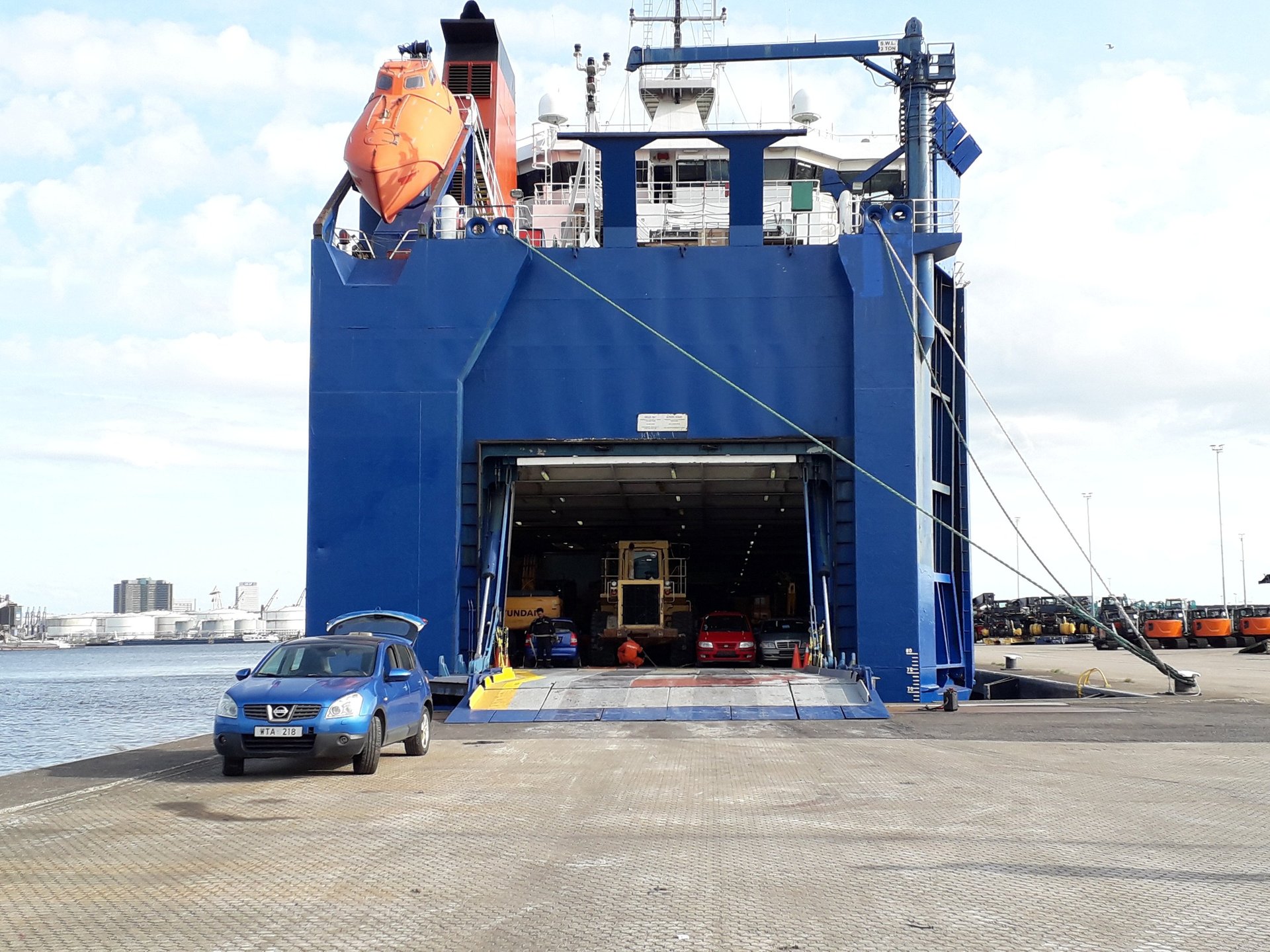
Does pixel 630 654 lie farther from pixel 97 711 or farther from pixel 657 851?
pixel 97 711

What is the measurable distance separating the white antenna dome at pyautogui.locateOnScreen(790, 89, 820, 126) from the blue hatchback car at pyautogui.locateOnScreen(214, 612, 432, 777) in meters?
21.2

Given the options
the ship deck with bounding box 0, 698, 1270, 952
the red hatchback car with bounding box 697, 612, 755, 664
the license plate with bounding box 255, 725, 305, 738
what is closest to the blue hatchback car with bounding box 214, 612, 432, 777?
the license plate with bounding box 255, 725, 305, 738

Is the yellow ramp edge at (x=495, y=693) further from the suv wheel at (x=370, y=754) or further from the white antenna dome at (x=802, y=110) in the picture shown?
the white antenna dome at (x=802, y=110)

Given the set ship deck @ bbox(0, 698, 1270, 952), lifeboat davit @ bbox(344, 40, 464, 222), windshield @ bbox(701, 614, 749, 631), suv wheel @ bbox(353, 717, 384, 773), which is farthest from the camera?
windshield @ bbox(701, 614, 749, 631)

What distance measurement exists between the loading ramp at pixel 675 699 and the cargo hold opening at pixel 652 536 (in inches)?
182

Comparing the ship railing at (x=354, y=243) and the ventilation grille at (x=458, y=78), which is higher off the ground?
the ventilation grille at (x=458, y=78)

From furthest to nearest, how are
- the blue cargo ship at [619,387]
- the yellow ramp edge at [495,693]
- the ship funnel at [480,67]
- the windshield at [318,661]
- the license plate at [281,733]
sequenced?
the ship funnel at [480,67]
the blue cargo ship at [619,387]
the yellow ramp edge at [495,693]
the windshield at [318,661]
the license plate at [281,733]

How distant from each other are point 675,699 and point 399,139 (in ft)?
37.9

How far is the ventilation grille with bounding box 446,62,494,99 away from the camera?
30203 mm

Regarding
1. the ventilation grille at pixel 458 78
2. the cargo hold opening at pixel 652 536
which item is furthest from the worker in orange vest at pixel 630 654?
the ventilation grille at pixel 458 78

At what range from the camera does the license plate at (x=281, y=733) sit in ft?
42.3

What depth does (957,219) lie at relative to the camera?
25094 millimetres

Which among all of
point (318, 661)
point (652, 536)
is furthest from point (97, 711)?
point (318, 661)

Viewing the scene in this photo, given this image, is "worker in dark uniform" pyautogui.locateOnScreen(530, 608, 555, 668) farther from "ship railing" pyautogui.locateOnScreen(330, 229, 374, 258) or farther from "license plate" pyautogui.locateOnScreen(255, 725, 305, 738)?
"license plate" pyautogui.locateOnScreen(255, 725, 305, 738)
